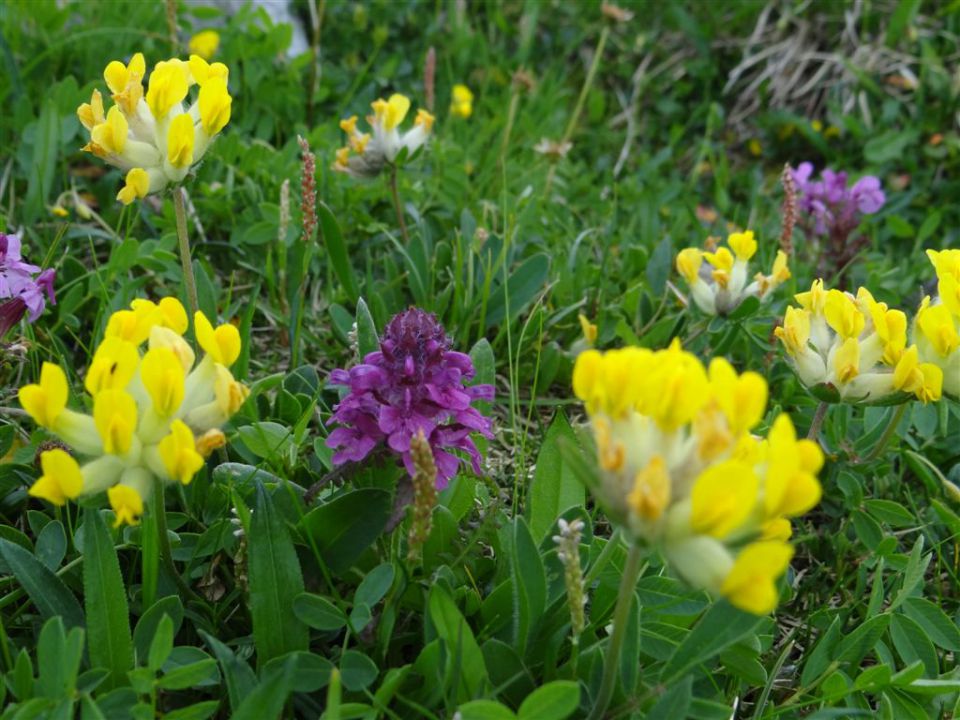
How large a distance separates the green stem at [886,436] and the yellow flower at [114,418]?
1747 mm

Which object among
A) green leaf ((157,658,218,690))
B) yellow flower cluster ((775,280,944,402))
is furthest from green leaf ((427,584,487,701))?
Answer: yellow flower cluster ((775,280,944,402))

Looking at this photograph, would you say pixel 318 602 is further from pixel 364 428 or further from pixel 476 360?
pixel 476 360

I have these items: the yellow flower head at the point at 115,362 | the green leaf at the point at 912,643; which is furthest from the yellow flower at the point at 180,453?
the green leaf at the point at 912,643

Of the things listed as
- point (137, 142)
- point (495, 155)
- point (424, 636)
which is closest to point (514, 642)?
point (424, 636)

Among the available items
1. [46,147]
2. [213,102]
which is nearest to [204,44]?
[46,147]

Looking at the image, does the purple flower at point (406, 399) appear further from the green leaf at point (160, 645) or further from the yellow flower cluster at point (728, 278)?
the yellow flower cluster at point (728, 278)

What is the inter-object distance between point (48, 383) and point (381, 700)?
73cm

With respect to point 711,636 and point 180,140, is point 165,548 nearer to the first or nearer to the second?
point 180,140

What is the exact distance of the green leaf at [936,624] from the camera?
211 cm

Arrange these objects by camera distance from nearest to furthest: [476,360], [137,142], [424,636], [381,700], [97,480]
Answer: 1. [97,480]
2. [381,700]
3. [424,636]
4. [137,142]
5. [476,360]

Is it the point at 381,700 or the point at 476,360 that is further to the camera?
the point at 476,360

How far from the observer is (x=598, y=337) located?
10.1 ft

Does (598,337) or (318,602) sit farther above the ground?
(318,602)

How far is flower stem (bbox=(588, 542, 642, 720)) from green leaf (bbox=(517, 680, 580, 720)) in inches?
3.4
